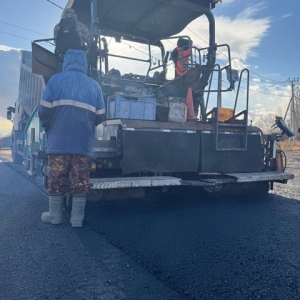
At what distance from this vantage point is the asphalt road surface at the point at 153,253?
2.13 meters

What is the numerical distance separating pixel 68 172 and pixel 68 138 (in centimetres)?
40

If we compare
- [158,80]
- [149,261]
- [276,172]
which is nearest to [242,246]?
[149,261]

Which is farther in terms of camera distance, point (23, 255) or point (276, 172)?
point (276, 172)

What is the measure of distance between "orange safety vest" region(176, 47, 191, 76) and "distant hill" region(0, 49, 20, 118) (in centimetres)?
8373

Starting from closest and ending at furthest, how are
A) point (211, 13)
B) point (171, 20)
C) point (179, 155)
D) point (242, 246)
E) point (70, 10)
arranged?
point (242, 246) → point (179, 155) → point (70, 10) → point (211, 13) → point (171, 20)

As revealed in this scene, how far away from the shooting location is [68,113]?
3.53 m

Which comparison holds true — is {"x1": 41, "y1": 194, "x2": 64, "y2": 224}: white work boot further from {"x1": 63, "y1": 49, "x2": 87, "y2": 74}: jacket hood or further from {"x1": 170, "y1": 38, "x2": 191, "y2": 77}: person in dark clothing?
{"x1": 170, "y1": 38, "x2": 191, "y2": 77}: person in dark clothing

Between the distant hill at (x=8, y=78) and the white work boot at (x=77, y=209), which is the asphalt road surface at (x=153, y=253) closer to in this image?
the white work boot at (x=77, y=209)

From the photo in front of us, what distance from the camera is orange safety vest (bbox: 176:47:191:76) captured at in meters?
5.42

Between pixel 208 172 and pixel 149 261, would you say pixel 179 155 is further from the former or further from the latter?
pixel 149 261

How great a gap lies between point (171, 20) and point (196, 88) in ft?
4.88

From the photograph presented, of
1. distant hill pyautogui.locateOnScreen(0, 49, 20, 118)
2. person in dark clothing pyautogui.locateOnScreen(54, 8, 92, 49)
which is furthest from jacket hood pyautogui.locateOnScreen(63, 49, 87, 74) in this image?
distant hill pyautogui.locateOnScreen(0, 49, 20, 118)

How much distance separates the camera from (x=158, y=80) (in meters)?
6.06

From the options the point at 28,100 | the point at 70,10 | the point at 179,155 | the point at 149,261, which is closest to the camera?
the point at 149,261
